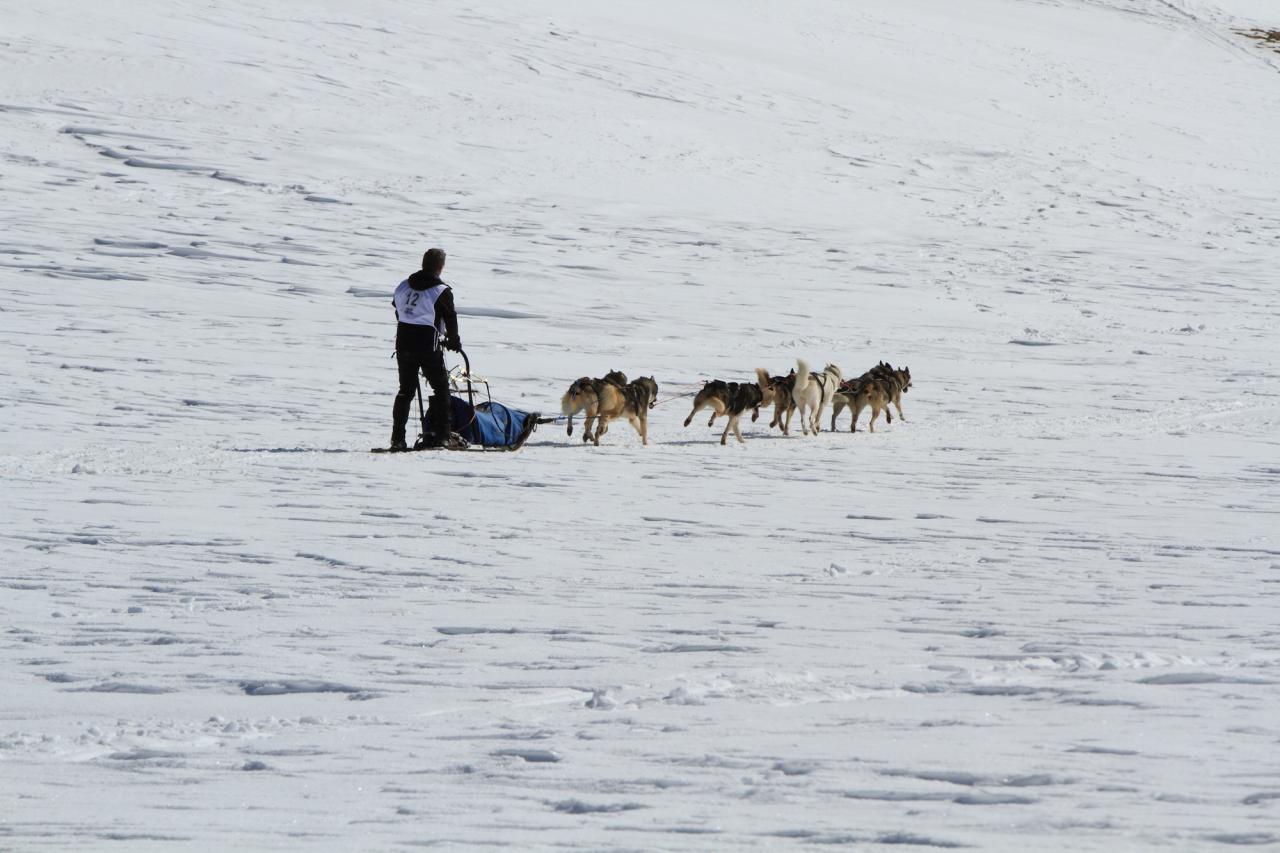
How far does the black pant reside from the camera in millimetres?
8562

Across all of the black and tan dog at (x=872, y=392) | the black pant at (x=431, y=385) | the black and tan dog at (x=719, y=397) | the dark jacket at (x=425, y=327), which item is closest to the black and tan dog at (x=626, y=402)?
the black and tan dog at (x=719, y=397)

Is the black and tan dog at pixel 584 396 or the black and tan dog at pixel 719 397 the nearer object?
the black and tan dog at pixel 584 396

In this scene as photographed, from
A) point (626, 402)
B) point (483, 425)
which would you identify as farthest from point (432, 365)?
point (626, 402)

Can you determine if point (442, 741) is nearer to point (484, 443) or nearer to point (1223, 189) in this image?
point (484, 443)

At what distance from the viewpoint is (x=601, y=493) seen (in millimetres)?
7664

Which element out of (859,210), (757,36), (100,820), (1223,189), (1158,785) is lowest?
(100,820)

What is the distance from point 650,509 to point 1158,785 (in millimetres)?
4087

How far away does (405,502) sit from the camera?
23.4ft

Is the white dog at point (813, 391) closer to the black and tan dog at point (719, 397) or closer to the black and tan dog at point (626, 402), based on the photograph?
the black and tan dog at point (719, 397)

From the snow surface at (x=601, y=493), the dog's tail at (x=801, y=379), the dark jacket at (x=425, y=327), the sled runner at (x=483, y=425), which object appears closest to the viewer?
the snow surface at (x=601, y=493)

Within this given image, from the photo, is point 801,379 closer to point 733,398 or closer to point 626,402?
point 733,398

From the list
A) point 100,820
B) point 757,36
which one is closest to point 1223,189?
point 757,36

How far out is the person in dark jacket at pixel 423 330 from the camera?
27.9 ft

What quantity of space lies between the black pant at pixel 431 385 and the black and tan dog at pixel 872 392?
313 cm
